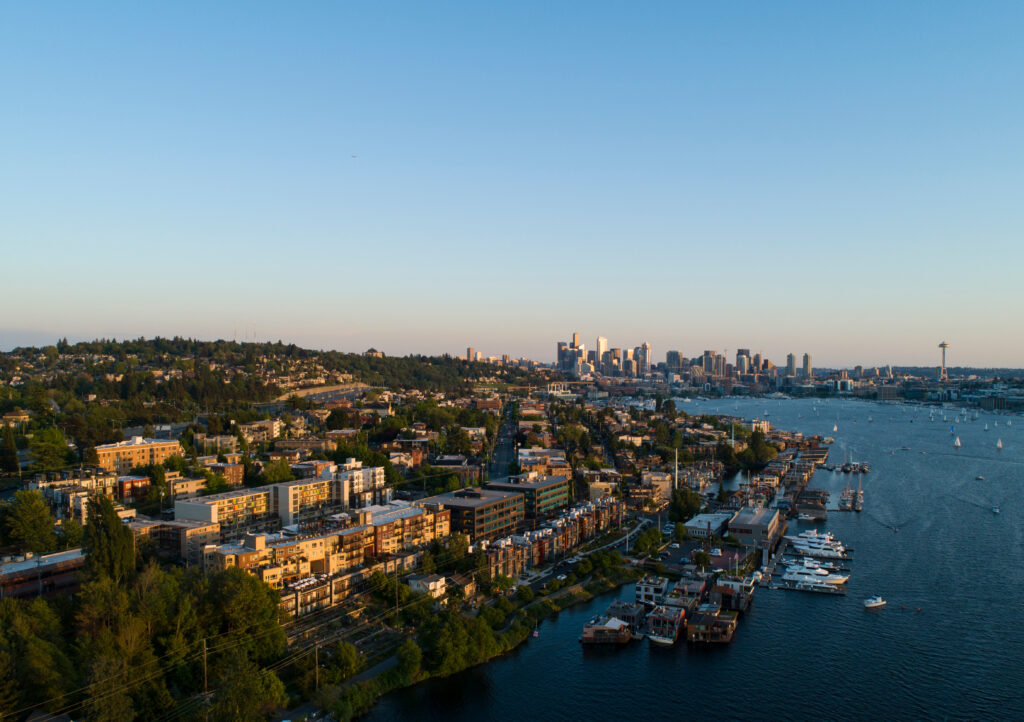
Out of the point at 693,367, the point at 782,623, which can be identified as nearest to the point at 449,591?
the point at 782,623

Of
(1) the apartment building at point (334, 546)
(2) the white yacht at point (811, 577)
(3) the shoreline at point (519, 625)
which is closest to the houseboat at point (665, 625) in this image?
(3) the shoreline at point (519, 625)

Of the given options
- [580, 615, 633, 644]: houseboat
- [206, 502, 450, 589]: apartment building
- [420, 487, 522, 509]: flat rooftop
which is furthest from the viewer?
[420, 487, 522, 509]: flat rooftop

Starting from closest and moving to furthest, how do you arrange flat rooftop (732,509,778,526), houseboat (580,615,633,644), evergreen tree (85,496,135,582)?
1. evergreen tree (85,496,135,582)
2. houseboat (580,615,633,644)
3. flat rooftop (732,509,778,526)

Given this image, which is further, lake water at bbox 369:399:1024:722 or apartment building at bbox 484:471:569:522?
apartment building at bbox 484:471:569:522

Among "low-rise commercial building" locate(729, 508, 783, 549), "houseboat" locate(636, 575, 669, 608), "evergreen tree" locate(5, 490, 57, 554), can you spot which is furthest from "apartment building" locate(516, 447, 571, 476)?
"evergreen tree" locate(5, 490, 57, 554)

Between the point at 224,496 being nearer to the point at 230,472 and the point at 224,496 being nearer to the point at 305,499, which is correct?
the point at 305,499

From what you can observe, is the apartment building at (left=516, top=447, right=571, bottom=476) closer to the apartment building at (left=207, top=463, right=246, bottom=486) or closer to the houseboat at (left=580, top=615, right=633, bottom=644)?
the apartment building at (left=207, top=463, right=246, bottom=486)

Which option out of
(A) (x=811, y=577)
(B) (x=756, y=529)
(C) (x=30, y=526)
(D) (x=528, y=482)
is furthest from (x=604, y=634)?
(C) (x=30, y=526)
